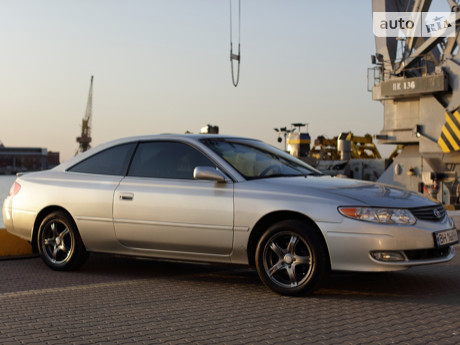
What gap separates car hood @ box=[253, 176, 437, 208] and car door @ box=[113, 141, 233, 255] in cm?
60

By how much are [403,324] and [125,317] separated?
2.10m

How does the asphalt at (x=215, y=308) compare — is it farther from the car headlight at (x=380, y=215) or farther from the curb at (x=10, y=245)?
the curb at (x=10, y=245)

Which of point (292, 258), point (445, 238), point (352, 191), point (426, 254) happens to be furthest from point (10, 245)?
point (445, 238)

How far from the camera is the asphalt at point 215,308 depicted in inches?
180

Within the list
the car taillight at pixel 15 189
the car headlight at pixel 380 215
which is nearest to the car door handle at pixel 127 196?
the car taillight at pixel 15 189

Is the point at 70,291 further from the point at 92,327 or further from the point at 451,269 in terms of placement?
the point at 451,269

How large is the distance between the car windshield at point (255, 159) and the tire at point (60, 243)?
186 cm

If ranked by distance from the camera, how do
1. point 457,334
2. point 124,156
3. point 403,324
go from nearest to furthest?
1. point 457,334
2. point 403,324
3. point 124,156

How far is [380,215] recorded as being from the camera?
5793mm

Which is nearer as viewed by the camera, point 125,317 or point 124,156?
point 125,317

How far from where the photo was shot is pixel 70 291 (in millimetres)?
6355

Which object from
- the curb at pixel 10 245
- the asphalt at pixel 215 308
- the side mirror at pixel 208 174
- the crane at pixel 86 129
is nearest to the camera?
the asphalt at pixel 215 308

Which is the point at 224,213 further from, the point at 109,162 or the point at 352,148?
the point at 352,148

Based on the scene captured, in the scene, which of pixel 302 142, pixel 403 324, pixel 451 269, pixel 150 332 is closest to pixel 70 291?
pixel 150 332
